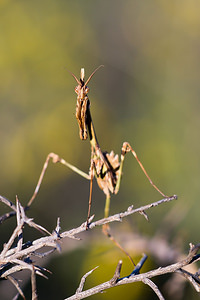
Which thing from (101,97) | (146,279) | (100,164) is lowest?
(146,279)

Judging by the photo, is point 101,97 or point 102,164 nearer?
point 102,164

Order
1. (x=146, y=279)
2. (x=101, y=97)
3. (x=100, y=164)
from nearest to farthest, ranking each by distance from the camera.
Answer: (x=146, y=279)
(x=100, y=164)
(x=101, y=97)

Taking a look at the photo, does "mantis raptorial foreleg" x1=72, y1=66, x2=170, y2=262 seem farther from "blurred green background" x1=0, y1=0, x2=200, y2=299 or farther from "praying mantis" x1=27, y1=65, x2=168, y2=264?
"blurred green background" x1=0, y1=0, x2=200, y2=299

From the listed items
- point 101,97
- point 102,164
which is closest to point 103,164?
point 102,164

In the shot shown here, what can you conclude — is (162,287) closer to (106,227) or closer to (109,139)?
(106,227)

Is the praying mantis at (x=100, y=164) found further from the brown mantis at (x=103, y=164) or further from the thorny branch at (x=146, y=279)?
the thorny branch at (x=146, y=279)

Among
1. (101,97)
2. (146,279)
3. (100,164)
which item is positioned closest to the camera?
(146,279)

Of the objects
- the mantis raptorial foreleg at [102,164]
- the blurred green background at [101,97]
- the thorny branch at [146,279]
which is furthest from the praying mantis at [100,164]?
the blurred green background at [101,97]

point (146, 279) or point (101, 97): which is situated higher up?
point (101, 97)

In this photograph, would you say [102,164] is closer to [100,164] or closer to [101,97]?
[100,164]
